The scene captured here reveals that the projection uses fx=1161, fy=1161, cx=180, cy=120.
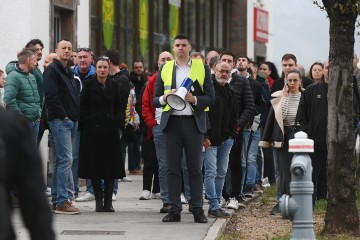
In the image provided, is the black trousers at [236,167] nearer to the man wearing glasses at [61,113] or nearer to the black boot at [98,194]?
the black boot at [98,194]

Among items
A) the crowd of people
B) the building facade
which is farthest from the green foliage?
the building facade

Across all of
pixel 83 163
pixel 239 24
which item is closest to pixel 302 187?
pixel 83 163

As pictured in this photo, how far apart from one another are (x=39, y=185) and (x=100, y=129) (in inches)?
364

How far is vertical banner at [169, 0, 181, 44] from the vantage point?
94.7ft

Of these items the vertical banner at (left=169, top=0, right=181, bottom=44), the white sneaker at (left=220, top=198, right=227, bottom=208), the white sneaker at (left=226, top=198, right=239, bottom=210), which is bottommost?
the white sneaker at (left=220, top=198, right=227, bottom=208)

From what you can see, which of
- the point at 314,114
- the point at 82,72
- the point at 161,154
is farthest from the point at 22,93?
the point at 314,114

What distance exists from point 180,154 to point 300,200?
12.2 feet

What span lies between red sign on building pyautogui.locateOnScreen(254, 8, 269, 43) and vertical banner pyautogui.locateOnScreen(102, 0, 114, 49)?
13211 mm

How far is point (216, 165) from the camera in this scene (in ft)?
41.7

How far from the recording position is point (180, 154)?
465 inches

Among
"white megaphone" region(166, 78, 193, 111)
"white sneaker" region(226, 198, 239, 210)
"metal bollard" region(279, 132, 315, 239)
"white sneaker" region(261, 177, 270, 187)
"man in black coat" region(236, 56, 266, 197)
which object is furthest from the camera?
"white sneaker" region(261, 177, 270, 187)

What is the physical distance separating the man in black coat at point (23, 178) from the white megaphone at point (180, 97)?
752 centimetres

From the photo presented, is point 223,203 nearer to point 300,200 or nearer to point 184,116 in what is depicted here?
point 184,116

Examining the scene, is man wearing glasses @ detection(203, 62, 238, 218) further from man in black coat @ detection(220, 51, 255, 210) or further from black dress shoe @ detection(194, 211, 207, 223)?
man in black coat @ detection(220, 51, 255, 210)
